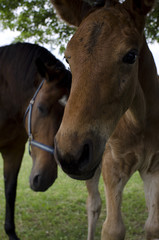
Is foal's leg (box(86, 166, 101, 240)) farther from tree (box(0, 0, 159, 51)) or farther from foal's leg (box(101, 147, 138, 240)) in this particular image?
tree (box(0, 0, 159, 51))

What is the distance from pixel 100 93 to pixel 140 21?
2.31 ft

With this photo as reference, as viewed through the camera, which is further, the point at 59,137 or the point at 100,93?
the point at 100,93

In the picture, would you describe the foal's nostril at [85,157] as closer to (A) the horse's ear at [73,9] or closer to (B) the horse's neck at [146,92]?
(B) the horse's neck at [146,92]

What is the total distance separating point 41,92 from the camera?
137 inches

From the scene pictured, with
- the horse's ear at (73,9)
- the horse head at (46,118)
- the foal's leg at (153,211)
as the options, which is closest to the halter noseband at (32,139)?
the horse head at (46,118)

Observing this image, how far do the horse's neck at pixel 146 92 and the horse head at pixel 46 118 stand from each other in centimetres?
124

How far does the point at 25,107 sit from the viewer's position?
149 inches

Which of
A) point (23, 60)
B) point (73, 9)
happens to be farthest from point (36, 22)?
point (73, 9)

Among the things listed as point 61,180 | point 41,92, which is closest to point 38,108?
point 41,92

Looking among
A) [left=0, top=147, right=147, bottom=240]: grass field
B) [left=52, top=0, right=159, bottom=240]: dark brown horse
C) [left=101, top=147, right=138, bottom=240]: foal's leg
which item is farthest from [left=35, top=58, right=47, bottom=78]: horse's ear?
[left=0, top=147, right=147, bottom=240]: grass field

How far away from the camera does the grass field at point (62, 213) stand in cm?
417

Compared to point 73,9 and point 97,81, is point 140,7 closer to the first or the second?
point 73,9

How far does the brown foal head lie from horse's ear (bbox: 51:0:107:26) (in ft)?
1.09

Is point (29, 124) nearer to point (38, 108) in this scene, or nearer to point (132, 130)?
point (38, 108)
